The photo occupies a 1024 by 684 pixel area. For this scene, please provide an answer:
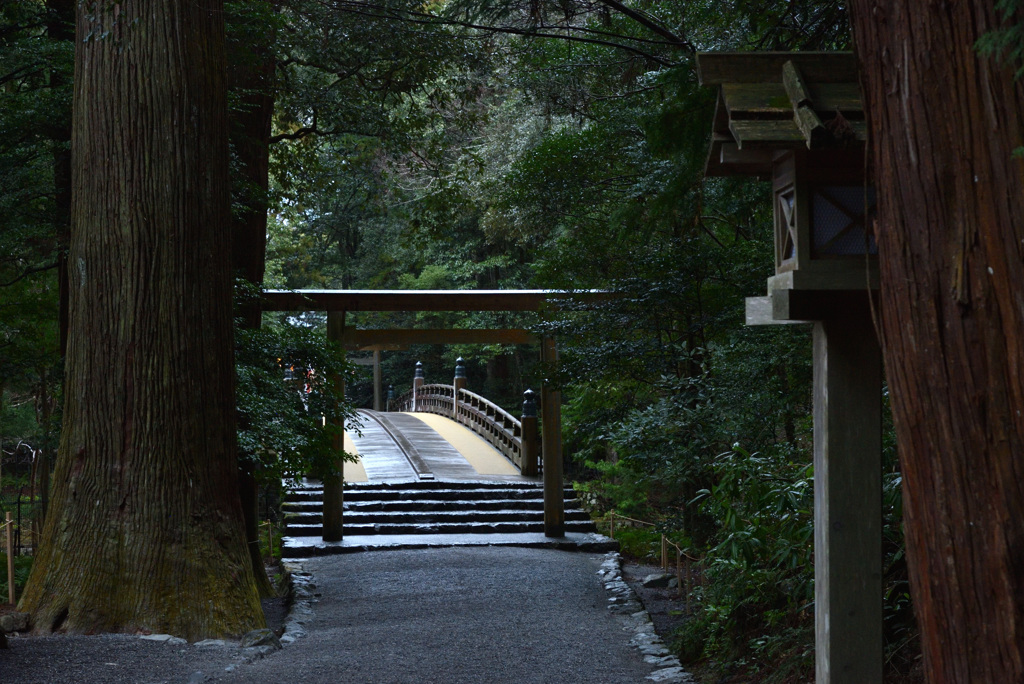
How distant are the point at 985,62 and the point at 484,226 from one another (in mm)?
16349

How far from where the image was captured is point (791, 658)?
4844 mm

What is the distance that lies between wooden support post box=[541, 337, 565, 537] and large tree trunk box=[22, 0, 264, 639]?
20.5 feet

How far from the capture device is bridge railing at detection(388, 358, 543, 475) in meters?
15.6

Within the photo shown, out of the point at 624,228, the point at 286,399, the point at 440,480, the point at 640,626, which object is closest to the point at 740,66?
the point at 640,626

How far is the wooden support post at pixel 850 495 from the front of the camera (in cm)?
332

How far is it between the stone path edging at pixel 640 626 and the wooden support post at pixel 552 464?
1476 mm

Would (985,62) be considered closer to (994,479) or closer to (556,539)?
(994,479)

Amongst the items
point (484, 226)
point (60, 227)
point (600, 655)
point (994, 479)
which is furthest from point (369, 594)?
point (484, 226)

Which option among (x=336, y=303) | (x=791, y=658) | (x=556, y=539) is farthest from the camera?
(x=556, y=539)

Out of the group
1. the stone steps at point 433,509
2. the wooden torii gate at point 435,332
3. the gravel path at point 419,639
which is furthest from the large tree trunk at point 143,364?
the stone steps at point 433,509

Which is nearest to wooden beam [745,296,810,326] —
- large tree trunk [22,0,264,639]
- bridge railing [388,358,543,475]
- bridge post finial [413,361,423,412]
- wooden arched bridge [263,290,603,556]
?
large tree trunk [22,0,264,639]

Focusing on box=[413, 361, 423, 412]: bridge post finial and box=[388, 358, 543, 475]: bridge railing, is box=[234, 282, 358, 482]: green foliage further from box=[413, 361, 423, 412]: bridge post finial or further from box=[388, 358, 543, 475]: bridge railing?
box=[413, 361, 423, 412]: bridge post finial

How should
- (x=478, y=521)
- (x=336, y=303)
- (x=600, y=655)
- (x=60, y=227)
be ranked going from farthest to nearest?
(x=478, y=521), (x=336, y=303), (x=60, y=227), (x=600, y=655)

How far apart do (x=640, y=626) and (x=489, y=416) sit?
12244 mm
